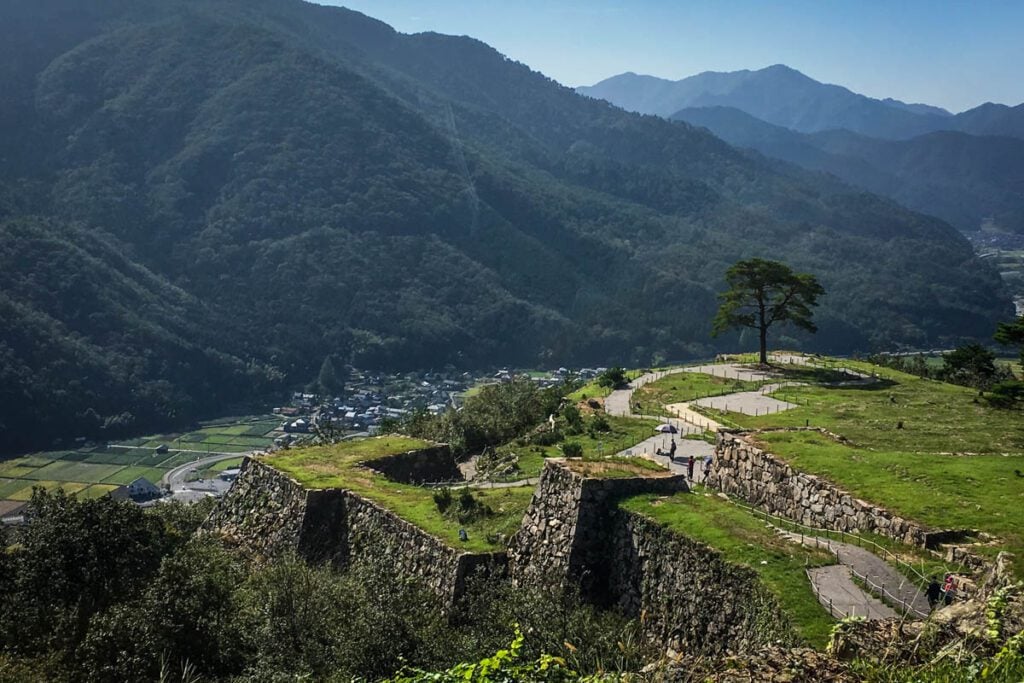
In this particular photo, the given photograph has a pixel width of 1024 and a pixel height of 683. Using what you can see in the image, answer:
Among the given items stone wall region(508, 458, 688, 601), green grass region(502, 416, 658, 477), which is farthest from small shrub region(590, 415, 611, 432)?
stone wall region(508, 458, 688, 601)

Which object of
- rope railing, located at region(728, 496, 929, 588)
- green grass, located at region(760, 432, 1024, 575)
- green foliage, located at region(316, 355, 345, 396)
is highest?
green grass, located at region(760, 432, 1024, 575)

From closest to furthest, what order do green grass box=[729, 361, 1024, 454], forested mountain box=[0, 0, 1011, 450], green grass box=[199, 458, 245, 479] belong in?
green grass box=[729, 361, 1024, 454], green grass box=[199, 458, 245, 479], forested mountain box=[0, 0, 1011, 450]

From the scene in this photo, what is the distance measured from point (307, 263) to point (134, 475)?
7365cm

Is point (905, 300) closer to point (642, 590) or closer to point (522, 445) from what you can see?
point (522, 445)

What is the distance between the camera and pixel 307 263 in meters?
143

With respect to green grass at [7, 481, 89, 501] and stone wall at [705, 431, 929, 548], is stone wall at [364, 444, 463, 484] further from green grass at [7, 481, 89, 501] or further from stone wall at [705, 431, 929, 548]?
green grass at [7, 481, 89, 501]

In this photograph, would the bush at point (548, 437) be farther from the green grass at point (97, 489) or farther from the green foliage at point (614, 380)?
the green grass at point (97, 489)

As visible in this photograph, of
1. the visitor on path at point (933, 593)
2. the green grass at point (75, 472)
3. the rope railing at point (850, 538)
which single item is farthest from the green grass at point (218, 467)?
the visitor on path at point (933, 593)

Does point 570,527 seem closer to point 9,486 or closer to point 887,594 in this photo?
point 887,594

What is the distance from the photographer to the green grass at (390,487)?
19.5m

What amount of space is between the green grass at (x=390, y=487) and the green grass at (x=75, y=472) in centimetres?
5294

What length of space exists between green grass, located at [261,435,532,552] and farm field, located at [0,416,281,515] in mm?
44794

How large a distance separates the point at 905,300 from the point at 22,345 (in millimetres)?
135970

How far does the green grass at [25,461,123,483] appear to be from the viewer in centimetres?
7206
